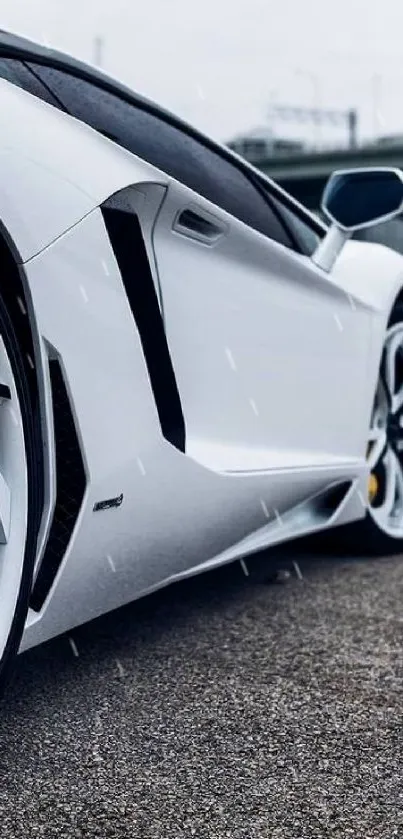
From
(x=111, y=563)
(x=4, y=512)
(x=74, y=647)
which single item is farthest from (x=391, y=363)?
(x=4, y=512)

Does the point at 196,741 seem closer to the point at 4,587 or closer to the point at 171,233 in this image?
the point at 4,587

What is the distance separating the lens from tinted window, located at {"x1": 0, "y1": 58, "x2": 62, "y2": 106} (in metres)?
1.89

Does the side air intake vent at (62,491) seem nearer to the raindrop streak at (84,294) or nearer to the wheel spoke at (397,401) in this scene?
the raindrop streak at (84,294)

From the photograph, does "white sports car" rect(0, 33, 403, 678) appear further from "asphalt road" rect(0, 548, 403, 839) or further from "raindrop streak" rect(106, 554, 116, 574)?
"asphalt road" rect(0, 548, 403, 839)

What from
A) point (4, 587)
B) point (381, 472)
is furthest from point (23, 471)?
point (381, 472)

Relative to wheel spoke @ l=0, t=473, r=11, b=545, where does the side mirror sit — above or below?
below

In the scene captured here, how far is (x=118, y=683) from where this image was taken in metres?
2.20

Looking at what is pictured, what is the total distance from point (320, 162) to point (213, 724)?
42.8 meters

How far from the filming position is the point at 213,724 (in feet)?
6.44

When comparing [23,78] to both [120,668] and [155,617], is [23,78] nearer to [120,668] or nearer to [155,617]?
[120,668]

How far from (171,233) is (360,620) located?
1070mm

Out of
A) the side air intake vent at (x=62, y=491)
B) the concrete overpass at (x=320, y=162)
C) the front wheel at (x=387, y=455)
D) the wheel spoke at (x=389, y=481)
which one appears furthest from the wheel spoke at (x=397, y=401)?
the concrete overpass at (x=320, y=162)

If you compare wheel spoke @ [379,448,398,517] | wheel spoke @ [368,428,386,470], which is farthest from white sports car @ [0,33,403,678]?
wheel spoke @ [379,448,398,517]

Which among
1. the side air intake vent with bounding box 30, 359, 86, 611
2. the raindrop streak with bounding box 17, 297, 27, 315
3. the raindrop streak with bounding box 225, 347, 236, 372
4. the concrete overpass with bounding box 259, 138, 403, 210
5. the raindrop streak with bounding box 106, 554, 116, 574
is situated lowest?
the concrete overpass with bounding box 259, 138, 403, 210
